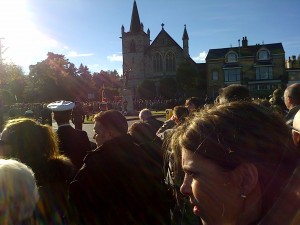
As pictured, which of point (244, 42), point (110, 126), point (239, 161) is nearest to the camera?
point (239, 161)

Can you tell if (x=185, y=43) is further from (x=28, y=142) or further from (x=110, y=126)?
(x=28, y=142)

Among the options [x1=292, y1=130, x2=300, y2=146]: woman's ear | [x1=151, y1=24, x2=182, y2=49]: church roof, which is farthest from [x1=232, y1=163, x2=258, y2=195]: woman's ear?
[x1=151, y1=24, x2=182, y2=49]: church roof

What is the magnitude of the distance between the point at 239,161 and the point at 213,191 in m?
0.17

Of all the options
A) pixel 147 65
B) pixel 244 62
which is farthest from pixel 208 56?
pixel 147 65

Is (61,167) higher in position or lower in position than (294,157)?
lower

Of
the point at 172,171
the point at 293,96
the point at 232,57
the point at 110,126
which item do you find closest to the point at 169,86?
the point at 232,57

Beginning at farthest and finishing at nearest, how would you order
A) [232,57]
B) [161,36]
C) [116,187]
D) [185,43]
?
[185,43] → [161,36] → [232,57] → [116,187]

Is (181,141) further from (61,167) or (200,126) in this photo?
(61,167)

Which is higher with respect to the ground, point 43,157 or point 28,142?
point 28,142

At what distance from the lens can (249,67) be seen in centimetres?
6156

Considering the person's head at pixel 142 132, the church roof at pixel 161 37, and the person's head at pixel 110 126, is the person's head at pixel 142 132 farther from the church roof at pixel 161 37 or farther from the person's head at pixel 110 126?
the church roof at pixel 161 37

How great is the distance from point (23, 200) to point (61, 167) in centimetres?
128

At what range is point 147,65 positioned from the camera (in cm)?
6688

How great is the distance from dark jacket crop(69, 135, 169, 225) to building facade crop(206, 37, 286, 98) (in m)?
56.5
